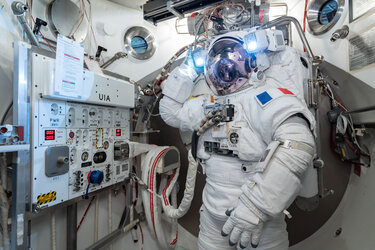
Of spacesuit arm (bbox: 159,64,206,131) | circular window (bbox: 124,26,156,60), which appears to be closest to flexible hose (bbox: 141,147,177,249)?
spacesuit arm (bbox: 159,64,206,131)

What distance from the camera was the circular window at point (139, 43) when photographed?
1833mm

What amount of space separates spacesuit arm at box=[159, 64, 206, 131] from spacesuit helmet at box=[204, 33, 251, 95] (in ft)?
0.68

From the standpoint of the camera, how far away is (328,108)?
144 cm

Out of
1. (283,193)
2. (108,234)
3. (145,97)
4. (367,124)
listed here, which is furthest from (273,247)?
(145,97)

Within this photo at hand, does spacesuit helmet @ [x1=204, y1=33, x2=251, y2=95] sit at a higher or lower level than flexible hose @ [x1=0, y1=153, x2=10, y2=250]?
higher

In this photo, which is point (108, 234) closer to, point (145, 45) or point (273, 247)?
point (273, 247)

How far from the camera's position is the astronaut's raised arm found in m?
0.85

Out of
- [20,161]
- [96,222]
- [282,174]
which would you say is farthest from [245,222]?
[96,222]

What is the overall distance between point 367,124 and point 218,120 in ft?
3.08

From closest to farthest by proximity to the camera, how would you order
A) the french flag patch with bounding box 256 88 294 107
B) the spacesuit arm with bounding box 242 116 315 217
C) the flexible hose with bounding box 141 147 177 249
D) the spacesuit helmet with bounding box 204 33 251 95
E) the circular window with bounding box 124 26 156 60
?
the spacesuit arm with bounding box 242 116 315 217
the french flag patch with bounding box 256 88 294 107
the spacesuit helmet with bounding box 204 33 251 95
the flexible hose with bounding box 141 147 177 249
the circular window with bounding box 124 26 156 60

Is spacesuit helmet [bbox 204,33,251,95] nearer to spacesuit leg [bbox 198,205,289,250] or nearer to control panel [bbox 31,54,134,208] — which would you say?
control panel [bbox 31,54,134,208]

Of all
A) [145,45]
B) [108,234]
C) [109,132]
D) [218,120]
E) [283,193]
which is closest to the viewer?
[283,193]

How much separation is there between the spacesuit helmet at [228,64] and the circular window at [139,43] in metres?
0.89

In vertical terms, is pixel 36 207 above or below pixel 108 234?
above
